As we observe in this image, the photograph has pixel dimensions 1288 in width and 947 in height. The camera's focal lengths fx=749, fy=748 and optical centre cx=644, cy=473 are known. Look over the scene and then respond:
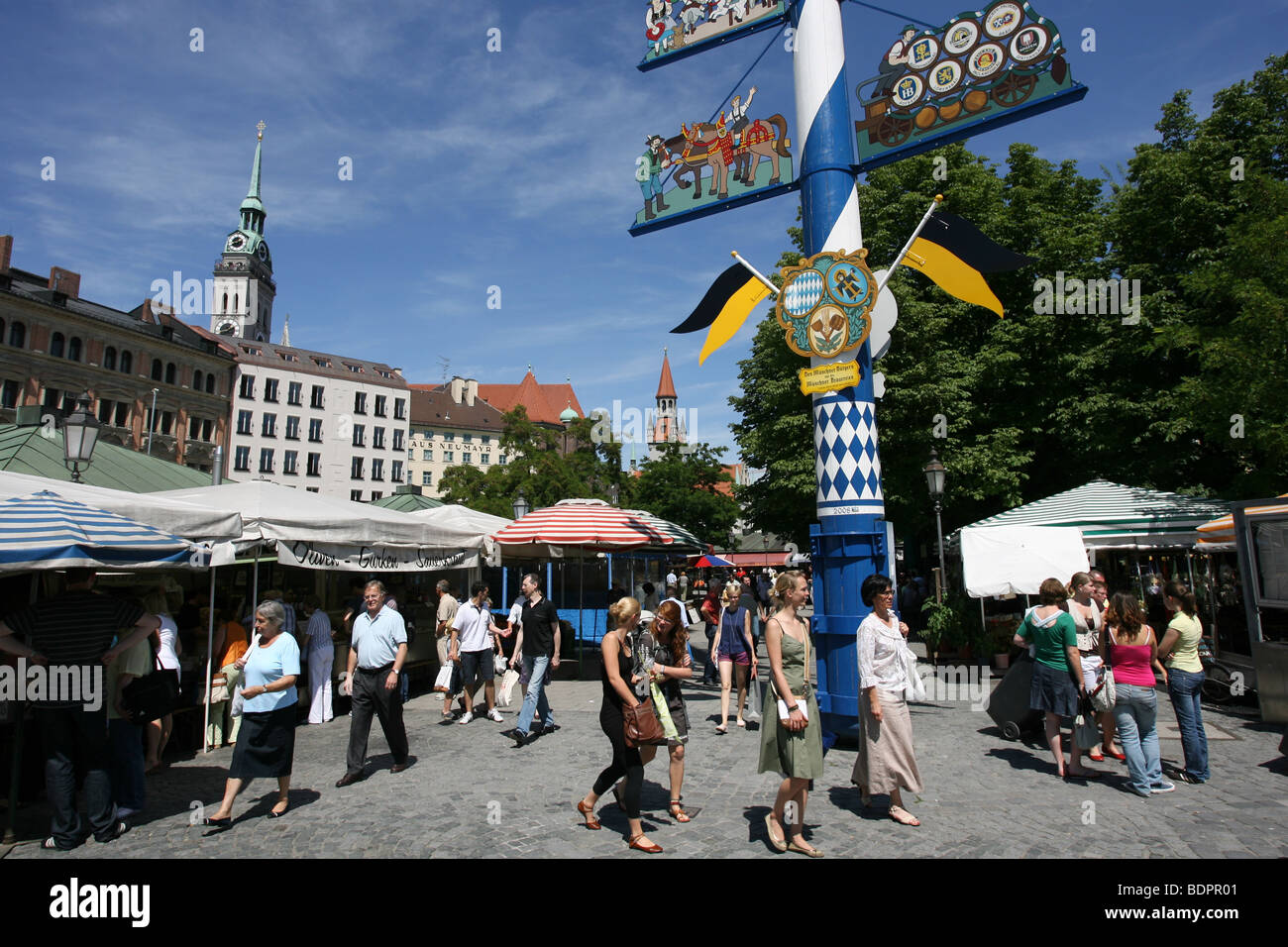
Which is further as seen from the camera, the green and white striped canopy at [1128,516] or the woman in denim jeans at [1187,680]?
the green and white striped canopy at [1128,516]

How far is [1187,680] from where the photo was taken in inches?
265

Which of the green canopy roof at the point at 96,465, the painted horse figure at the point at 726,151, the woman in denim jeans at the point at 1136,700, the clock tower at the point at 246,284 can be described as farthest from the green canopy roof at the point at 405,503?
the clock tower at the point at 246,284

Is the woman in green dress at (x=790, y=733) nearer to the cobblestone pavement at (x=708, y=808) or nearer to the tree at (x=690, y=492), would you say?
the cobblestone pavement at (x=708, y=808)

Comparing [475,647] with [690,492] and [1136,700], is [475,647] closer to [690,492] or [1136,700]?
[1136,700]

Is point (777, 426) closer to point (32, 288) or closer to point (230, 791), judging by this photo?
point (230, 791)

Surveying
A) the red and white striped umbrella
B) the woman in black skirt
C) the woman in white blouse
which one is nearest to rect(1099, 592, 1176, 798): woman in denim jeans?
the woman in white blouse

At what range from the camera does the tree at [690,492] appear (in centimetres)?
5200

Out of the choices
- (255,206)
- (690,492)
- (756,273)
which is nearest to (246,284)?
(255,206)

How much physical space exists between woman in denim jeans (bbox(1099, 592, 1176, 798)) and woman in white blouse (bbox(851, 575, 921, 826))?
213 centimetres

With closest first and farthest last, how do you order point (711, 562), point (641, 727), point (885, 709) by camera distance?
point (641, 727) → point (885, 709) → point (711, 562)

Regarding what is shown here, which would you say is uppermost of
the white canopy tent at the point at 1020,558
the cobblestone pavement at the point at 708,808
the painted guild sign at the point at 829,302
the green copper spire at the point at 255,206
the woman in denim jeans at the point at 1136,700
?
the green copper spire at the point at 255,206

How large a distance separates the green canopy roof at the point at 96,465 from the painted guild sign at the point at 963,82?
11477 millimetres

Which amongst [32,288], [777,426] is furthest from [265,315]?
[777,426]

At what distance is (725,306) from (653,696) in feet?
18.6
